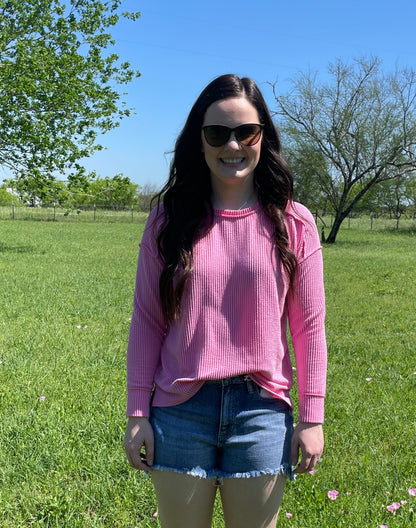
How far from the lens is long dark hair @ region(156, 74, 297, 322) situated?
166cm

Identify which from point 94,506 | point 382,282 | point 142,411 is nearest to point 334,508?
point 94,506

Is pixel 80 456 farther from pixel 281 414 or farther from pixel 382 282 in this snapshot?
pixel 382 282

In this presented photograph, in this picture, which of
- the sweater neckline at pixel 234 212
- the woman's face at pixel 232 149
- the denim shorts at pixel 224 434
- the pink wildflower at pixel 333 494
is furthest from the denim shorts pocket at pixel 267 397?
the pink wildflower at pixel 333 494

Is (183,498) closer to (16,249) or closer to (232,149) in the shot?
(232,149)

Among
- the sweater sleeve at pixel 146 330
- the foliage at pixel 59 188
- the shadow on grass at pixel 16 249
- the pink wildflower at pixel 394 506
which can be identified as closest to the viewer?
the sweater sleeve at pixel 146 330

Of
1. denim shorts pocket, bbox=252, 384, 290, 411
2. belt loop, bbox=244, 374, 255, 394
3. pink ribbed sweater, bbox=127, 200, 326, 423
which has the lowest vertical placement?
denim shorts pocket, bbox=252, 384, 290, 411

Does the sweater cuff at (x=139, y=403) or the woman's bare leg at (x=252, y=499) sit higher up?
the sweater cuff at (x=139, y=403)

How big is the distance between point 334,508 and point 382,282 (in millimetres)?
8882

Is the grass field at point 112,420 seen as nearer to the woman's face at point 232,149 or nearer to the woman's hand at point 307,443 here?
the woman's hand at point 307,443

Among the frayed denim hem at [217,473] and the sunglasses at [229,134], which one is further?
the sunglasses at [229,134]

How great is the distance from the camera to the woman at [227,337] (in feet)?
5.29

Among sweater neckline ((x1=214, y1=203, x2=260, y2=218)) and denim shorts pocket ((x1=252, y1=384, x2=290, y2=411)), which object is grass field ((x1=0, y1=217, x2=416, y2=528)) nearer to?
denim shorts pocket ((x1=252, y1=384, x2=290, y2=411))

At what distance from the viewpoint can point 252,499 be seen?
162cm

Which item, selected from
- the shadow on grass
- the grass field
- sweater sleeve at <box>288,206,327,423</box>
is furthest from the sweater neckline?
the shadow on grass
